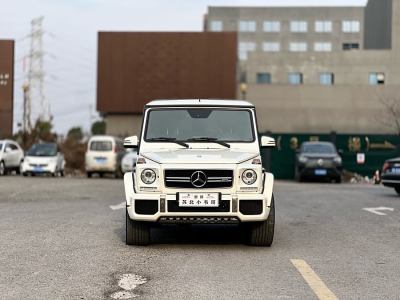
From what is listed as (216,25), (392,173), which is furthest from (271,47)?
(392,173)

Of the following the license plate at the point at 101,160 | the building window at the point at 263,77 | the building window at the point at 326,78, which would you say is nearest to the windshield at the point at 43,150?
the license plate at the point at 101,160

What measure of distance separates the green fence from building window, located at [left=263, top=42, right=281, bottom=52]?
6582 cm

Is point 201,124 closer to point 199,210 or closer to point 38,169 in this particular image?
point 199,210

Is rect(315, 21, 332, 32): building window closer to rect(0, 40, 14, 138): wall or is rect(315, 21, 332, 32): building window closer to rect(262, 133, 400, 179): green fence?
rect(0, 40, 14, 138): wall

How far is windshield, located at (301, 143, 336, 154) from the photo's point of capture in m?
25.9

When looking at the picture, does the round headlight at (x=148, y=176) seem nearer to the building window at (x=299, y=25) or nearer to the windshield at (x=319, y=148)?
the windshield at (x=319, y=148)

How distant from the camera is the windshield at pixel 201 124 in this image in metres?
8.91

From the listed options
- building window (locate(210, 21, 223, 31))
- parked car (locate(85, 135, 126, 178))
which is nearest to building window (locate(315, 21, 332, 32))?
building window (locate(210, 21, 223, 31))

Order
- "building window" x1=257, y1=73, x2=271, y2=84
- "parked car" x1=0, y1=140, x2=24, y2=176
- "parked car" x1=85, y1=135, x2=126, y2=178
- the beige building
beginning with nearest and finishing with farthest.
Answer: "parked car" x1=0, y1=140, x2=24, y2=176
"parked car" x1=85, y1=135, x2=126, y2=178
the beige building
"building window" x1=257, y1=73, x2=271, y2=84

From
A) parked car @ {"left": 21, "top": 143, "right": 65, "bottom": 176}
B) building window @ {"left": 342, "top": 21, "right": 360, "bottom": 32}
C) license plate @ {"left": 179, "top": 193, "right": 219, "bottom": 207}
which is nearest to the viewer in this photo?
license plate @ {"left": 179, "top": 193, "right": 219, "bottom": 207}

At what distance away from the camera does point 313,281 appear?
247 inches

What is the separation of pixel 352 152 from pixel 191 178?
22.6m

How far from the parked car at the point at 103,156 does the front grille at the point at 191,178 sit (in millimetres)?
21619

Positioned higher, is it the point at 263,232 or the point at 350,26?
the point at 350,26
